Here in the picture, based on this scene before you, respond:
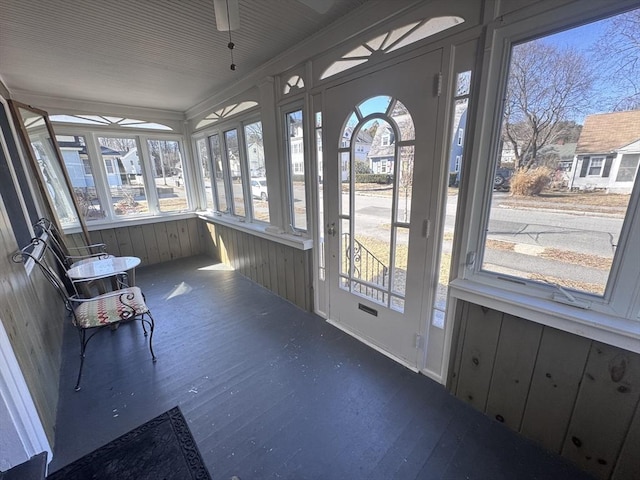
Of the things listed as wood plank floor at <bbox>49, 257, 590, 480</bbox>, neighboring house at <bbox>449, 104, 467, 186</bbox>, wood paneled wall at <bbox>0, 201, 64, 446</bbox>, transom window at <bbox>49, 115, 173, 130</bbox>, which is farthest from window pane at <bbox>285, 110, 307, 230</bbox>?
transom window at <bbox>49, 115, 173, 130</bbox>

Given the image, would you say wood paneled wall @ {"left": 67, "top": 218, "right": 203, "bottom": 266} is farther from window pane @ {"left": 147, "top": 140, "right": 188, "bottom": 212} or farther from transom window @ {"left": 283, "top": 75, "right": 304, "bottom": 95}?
transom window @ {"left": 283, "top": 75, "right": 304, "bottom": 95}

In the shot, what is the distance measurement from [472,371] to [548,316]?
1.92 ft

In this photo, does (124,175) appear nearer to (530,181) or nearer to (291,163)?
(291,163)

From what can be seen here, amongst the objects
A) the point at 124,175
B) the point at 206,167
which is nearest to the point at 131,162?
the point at 124,175

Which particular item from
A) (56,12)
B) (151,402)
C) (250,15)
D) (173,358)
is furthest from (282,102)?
(151,402)

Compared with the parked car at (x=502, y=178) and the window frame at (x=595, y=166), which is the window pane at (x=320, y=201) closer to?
the parked car at (x=502, y=178)

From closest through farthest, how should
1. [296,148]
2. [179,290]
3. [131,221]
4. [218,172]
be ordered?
[296,148]
[179,290]
[218,172]
[131,221]

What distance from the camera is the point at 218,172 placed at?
3.94 meters

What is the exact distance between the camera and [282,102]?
2432mm

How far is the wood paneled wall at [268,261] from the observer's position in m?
2.68

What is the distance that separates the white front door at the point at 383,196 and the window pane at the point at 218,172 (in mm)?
2269

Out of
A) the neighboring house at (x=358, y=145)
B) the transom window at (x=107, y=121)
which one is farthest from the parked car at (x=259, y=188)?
the transom window at (x=107, y=121)

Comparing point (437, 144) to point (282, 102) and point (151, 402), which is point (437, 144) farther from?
point (151, 402)

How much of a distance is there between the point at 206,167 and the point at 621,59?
4399mm
